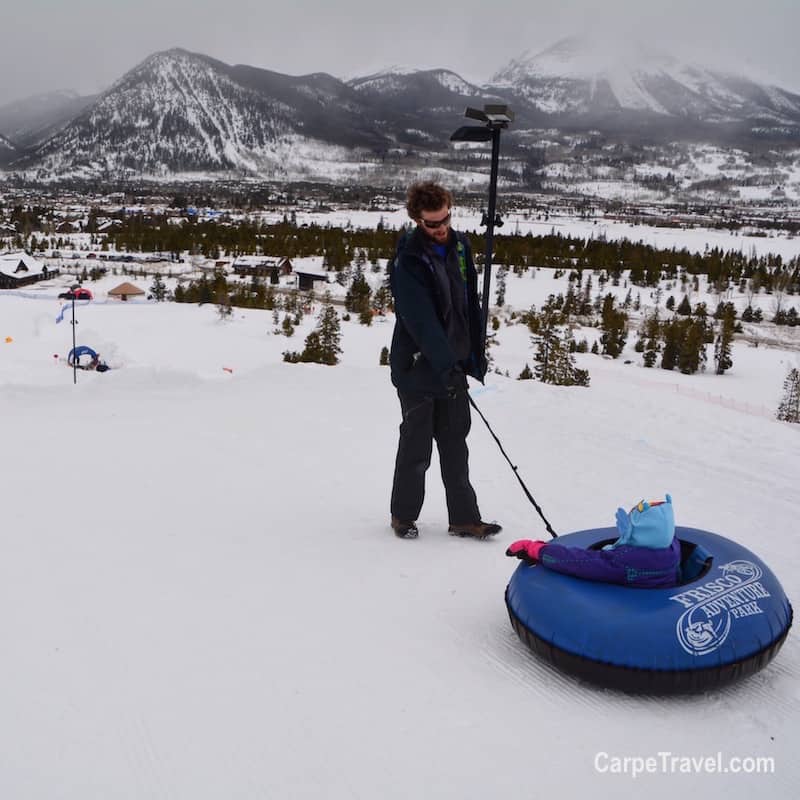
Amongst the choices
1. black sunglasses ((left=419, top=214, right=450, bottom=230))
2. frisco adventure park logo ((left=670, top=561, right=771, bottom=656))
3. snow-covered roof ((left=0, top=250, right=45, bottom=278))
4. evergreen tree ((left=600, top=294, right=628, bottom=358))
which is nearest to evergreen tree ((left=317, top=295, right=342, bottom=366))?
evergreen tree ((left=600, top=294, right=628, bottom=358))

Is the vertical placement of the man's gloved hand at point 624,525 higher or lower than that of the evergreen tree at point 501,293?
higher

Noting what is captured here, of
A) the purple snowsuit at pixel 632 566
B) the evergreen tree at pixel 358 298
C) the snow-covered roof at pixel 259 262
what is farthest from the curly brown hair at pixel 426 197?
the snow-covered roof at pixel 259 262

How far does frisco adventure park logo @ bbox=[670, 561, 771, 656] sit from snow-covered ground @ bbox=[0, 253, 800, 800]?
255mm

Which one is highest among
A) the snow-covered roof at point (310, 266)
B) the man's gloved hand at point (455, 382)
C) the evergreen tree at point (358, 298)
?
the man's gloved hand at point (455, 382)

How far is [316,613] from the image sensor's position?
3.12m

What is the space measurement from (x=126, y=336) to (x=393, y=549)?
811 inches

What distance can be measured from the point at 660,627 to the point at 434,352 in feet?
5.29

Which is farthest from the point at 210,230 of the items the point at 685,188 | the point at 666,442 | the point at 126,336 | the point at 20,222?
the point at 685,188

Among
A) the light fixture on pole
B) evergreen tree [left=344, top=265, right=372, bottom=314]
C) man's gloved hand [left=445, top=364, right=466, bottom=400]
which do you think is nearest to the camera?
man's gloved hand [left=445, top=364, right=466, bottom=400]

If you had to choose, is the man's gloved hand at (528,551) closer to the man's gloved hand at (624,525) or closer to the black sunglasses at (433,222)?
the man's gloved hand at (624,525)

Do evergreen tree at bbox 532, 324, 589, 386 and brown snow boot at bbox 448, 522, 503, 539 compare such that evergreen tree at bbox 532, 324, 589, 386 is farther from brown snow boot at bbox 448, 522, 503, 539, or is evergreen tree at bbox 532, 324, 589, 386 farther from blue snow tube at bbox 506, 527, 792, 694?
blue snow tube at bbox 506, 527, 792, 694

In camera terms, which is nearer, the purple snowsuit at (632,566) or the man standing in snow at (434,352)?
the purple snowsuit at (632,566)

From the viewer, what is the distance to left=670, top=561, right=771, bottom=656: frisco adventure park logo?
8.17 feet

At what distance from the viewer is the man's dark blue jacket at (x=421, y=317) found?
349cm
